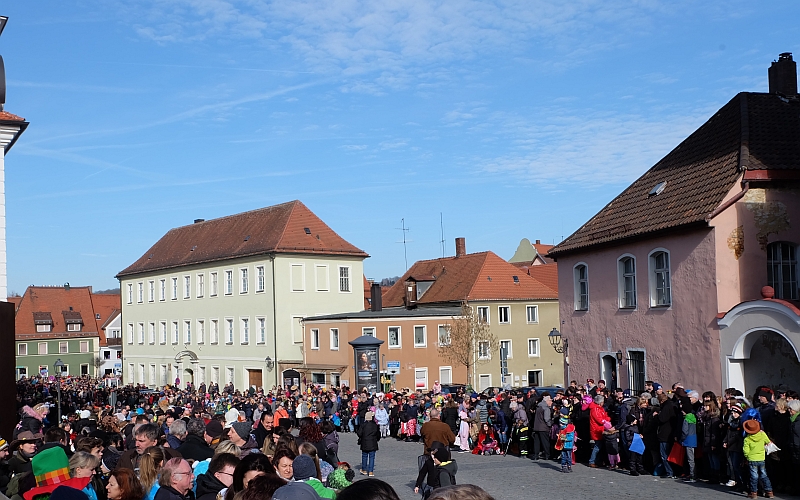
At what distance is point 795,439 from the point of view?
14.1 meters

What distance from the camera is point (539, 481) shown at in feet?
57.7

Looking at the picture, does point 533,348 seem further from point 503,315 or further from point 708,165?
point 708,165

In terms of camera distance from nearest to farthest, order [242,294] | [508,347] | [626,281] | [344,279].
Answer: [626,281], [508,347], [242,294], [344,279]

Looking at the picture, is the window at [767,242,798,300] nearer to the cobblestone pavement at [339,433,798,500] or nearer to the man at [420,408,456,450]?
the cobblestone pavement at [339,433,798,500]

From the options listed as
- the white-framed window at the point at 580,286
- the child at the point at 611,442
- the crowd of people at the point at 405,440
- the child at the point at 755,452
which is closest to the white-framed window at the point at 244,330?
the crowd of people at the point at 405,440

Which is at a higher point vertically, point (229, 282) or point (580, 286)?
point (229, 282)

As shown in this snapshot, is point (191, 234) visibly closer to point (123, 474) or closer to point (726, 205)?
point (726, 205)

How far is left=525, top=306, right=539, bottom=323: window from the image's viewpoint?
60316 mm

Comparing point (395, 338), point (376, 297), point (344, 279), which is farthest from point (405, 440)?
point (344, 279)

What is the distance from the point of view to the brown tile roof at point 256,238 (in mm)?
59438

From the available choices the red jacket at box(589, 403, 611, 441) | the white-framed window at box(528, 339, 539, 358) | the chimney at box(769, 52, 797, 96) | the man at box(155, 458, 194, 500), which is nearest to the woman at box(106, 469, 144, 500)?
the man at box(155, 458, 194, 500)

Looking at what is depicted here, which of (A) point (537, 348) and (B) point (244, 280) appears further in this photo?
(B) point (244, 280)

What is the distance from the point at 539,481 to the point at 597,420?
7.01ft

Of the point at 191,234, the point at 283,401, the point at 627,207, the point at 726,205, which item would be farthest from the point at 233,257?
the point at 726,205
